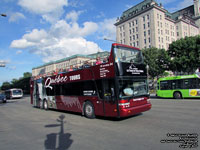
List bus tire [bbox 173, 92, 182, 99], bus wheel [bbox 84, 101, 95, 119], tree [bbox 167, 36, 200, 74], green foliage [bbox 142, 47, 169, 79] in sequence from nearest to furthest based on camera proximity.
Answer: bus wheel [bbox 84, 101, 95, 119] → bus tire [bbox 173, 92, 182, 99] → tree [bbox 167, 36, 200, 74] → green foliage [bbox 142, 47, 169, 79]

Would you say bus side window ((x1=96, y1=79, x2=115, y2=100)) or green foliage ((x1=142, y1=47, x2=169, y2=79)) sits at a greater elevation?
green foliage ((x1=142, y1=47, x2=169, y2=79))

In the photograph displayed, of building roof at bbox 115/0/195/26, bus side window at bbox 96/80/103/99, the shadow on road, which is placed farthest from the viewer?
building roof at bbox 115/0/195/26

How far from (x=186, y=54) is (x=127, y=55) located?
24224mm

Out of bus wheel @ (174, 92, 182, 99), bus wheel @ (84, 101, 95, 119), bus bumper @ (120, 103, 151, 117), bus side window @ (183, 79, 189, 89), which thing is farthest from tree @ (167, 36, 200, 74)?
bus wheel @ (84, 101, 95, 119)

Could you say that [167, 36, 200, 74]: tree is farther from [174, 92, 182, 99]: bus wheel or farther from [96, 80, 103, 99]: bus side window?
[96, 80, 103, 99]: bus side window

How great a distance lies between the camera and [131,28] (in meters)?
82.6

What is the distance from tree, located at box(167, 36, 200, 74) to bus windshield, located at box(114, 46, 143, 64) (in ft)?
73.3

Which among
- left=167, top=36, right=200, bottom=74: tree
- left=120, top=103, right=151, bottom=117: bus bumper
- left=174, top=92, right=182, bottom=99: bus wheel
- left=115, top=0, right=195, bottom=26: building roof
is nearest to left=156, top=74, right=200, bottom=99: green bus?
left=174, top=92, right=182, bottom=99: bus wheel

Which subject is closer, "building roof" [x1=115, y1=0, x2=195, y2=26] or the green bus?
the green bus

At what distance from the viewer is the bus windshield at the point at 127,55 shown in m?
8.32

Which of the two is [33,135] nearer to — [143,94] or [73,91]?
[73,91]

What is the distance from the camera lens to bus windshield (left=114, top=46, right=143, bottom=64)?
8324 mm

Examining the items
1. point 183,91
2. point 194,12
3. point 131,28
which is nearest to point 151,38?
point 131,28

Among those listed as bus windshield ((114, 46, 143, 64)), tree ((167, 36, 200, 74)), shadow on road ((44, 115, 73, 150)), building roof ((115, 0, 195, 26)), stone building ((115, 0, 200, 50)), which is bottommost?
shadow on road ((44, 115, 73, 150))
